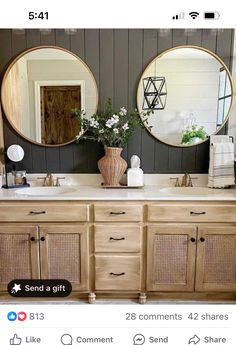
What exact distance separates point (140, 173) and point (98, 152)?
366 millimetres

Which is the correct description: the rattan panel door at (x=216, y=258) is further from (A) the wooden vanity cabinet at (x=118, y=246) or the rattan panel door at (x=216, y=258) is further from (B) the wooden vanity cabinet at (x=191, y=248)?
(A) the wooden vanity cabinet at (x=118, y=246)

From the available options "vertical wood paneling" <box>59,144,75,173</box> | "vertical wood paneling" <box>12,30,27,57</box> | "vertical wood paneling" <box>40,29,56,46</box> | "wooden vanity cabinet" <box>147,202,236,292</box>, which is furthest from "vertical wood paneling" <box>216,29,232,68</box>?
"vertical wood paneling" <box>12,30,27,57</box>

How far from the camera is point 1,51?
76.6 inches

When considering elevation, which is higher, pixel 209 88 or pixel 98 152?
pixel 209 88

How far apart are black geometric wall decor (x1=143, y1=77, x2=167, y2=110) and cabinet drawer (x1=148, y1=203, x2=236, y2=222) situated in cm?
76

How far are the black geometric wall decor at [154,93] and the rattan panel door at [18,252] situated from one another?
1157 mm

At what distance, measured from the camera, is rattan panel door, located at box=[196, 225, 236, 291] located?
169 centimetres
